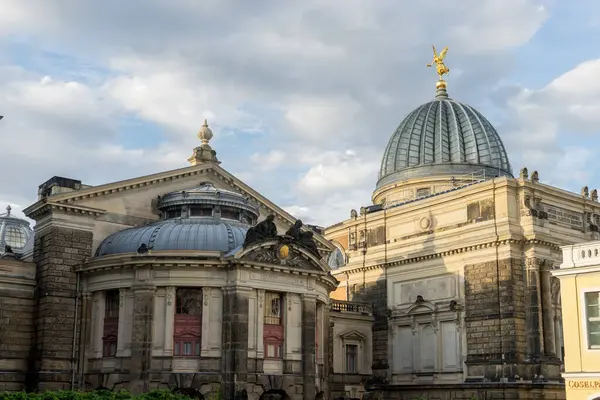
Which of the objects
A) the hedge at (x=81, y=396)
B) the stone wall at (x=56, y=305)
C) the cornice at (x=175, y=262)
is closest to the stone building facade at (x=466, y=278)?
the cornice at (x=175, y=262)

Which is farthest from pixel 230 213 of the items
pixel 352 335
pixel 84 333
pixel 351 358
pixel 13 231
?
pixel 13 231

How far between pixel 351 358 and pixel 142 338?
75.8ft

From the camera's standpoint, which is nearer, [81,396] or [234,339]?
[81,396]

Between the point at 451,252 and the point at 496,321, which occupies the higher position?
the point at 451,252

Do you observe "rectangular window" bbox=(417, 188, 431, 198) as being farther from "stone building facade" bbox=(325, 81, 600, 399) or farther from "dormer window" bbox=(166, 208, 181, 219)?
"dormer window" bbox=(166, 208, 181, 219)

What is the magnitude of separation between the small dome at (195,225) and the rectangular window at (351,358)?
14.5 metres

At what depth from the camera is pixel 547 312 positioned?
59.2m

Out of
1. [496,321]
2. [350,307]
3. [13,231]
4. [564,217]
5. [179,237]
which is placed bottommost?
[496,321]

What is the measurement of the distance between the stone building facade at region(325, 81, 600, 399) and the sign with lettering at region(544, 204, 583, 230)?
0.35ft

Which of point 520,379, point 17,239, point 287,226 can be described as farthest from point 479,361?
point 17,239

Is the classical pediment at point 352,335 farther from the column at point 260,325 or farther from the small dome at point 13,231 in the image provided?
the small dome at point 13,231

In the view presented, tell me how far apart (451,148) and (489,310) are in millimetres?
22230

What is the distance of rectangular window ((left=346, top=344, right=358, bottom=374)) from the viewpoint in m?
67.8

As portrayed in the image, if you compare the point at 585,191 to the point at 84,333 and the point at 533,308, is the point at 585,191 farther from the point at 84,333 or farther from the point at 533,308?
the point at 84,333
